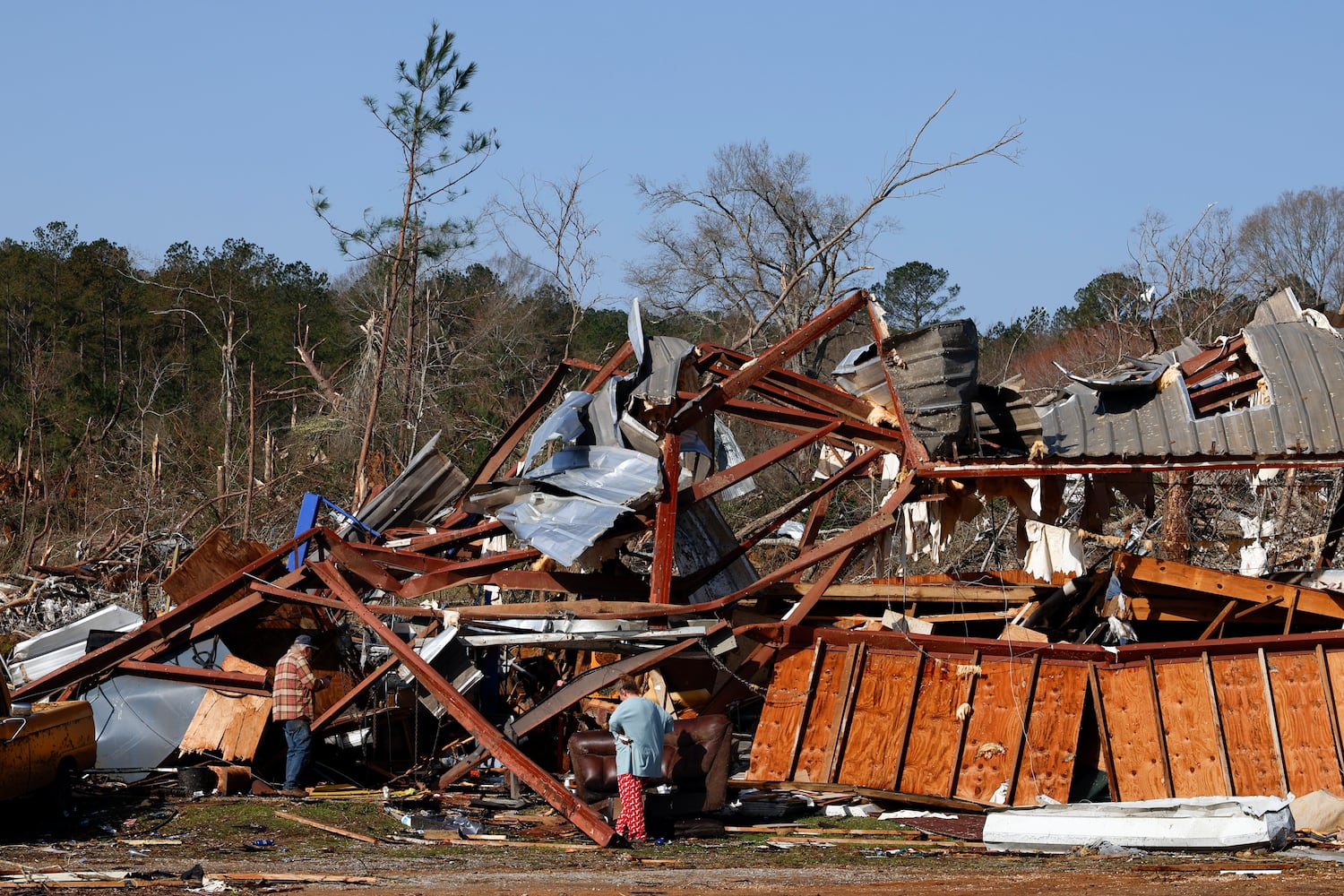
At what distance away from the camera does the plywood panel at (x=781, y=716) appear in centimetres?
1232

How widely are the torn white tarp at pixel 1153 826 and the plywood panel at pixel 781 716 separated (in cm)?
220

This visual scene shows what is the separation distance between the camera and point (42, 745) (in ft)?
36.6

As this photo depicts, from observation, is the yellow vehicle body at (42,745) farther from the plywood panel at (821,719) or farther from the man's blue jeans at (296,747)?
the plywood panel at (821,719)

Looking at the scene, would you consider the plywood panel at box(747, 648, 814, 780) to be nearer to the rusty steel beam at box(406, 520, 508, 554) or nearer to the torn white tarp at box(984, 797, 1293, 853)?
the torn white tarp at box(984, 797, 1293, 853)

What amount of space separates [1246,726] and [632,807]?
5706mm

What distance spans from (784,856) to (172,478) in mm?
24914

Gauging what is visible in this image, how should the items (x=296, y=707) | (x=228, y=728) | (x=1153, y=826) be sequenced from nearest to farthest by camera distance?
1. (x=1153, y=826)
2. (x=296, y=707)
3. (x=228, y=728)

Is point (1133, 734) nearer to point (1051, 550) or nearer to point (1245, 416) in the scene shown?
point (1051, 550)

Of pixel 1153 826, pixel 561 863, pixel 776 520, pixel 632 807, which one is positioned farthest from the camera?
pixel 776 520

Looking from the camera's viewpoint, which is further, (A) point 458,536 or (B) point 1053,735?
(A) point 458,536

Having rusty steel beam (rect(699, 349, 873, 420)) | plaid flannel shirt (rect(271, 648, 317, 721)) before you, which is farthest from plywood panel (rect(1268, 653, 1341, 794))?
plaid flannel shirt (rect(271, 648, 317, 721))

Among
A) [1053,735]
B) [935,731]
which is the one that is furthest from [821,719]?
[1053,735]

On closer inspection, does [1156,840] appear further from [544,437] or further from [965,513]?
[544,437]

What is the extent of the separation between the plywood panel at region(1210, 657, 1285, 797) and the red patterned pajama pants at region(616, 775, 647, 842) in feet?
17.5
